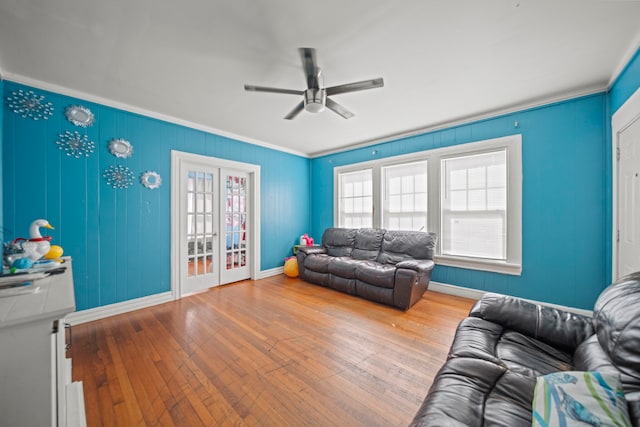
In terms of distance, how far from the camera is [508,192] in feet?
10.4

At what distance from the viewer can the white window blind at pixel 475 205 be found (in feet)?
10.8

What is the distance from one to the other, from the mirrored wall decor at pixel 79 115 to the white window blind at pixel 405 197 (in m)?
4.25

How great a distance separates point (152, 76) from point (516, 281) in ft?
16.2

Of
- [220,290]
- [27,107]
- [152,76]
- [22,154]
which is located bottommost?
[220,290]

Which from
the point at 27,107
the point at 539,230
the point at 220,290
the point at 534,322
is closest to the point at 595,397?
the point at 534,322

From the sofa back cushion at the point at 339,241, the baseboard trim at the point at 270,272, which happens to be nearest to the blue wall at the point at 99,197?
the baseboard trim at the point at 270,272

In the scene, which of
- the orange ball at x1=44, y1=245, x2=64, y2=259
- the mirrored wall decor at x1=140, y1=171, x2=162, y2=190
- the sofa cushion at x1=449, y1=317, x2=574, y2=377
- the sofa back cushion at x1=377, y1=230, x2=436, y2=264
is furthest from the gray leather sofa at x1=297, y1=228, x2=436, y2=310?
the orange ball at x1=44, y1=245, x2=64, y2=259

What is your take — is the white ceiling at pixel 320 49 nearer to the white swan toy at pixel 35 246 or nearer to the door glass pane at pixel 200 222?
the door glass pane at pixel 200 222

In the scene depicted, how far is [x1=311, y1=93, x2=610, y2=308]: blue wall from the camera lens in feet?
8.66

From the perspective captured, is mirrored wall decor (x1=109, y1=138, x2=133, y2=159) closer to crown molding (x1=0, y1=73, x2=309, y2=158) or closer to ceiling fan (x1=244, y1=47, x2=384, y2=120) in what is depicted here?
crown molding (x1=0, y1=73, x2=309, y2=158)

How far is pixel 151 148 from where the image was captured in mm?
3246

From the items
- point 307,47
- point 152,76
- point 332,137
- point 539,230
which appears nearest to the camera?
point 307,47

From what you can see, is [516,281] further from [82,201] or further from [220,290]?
[82,201]

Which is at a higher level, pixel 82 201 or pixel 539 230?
pixel 82 201
